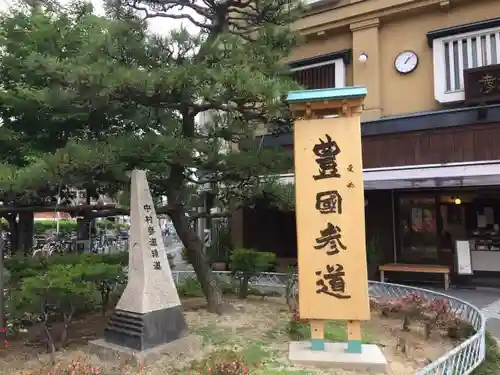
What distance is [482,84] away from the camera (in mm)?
9695

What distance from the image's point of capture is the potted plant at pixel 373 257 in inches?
450

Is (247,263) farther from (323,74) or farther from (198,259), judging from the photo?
(323,74)

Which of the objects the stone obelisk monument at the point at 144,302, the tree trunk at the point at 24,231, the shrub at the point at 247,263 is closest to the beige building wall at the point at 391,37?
the shrub at the point at 247,263

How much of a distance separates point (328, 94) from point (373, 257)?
717 cm

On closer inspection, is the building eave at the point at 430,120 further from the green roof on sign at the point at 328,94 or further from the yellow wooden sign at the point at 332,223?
the yellow wooden sign at the point at 332,223

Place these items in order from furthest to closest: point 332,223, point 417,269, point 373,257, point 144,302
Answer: point 373,257 < point 417,269 < point 144,302 < point 332,223

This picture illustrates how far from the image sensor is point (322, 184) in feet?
17.7

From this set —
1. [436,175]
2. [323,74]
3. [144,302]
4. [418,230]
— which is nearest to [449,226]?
[418,230]

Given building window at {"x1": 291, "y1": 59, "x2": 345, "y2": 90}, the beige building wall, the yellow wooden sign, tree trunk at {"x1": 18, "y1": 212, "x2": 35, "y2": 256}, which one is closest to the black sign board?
the beige building wall

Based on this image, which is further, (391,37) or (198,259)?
(391,37)

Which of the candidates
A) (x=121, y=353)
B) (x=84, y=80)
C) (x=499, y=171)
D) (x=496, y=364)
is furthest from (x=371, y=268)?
(x=84, y=80)

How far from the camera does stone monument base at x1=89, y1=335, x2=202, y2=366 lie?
5176 millimetres

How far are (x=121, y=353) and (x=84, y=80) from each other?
362cm

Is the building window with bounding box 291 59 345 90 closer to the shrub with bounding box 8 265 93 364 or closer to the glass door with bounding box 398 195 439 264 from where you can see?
the glass door with bounding box 398 195 439 264
